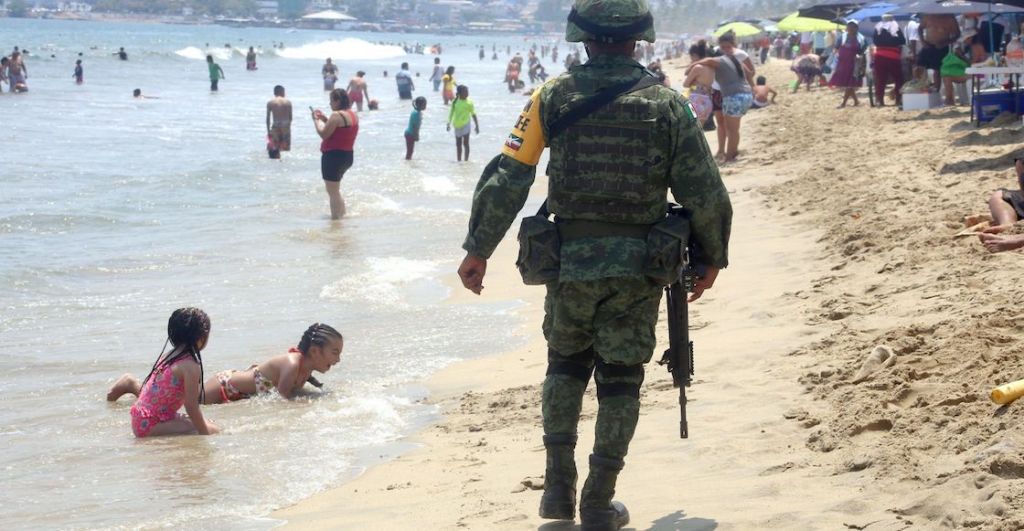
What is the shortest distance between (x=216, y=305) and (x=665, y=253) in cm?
652

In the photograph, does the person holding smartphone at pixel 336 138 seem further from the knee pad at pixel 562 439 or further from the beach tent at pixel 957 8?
the knee pad at pixel 562 439

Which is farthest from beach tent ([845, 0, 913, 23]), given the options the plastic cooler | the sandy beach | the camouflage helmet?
the camouflage helmet

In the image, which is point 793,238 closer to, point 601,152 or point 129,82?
point 601,152

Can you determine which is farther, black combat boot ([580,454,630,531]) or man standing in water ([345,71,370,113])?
man standing in water ([345,71,370,113])

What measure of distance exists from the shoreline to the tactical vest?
0.99 meters

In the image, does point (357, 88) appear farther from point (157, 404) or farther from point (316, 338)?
point (157, 404)

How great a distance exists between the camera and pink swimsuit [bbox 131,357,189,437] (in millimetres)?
6520

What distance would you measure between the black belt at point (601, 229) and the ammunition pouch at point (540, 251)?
0.05 meters

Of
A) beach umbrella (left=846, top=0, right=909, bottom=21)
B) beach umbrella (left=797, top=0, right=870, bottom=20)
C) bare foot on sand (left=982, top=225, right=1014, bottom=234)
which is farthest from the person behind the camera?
beach umbrella (left=797, top=0, right=870, bottom=20)

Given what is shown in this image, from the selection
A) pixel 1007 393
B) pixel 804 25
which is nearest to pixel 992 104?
pixel 1007 393

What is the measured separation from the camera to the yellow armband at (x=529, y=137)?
411 centimetres

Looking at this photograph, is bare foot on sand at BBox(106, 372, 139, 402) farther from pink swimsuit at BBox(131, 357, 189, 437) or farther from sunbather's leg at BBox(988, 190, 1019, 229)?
sunbather's leg at BBox(988, 190, 1019, 229)

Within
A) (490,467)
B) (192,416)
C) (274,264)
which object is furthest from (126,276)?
(490,467)

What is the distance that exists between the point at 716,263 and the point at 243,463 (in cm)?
268
